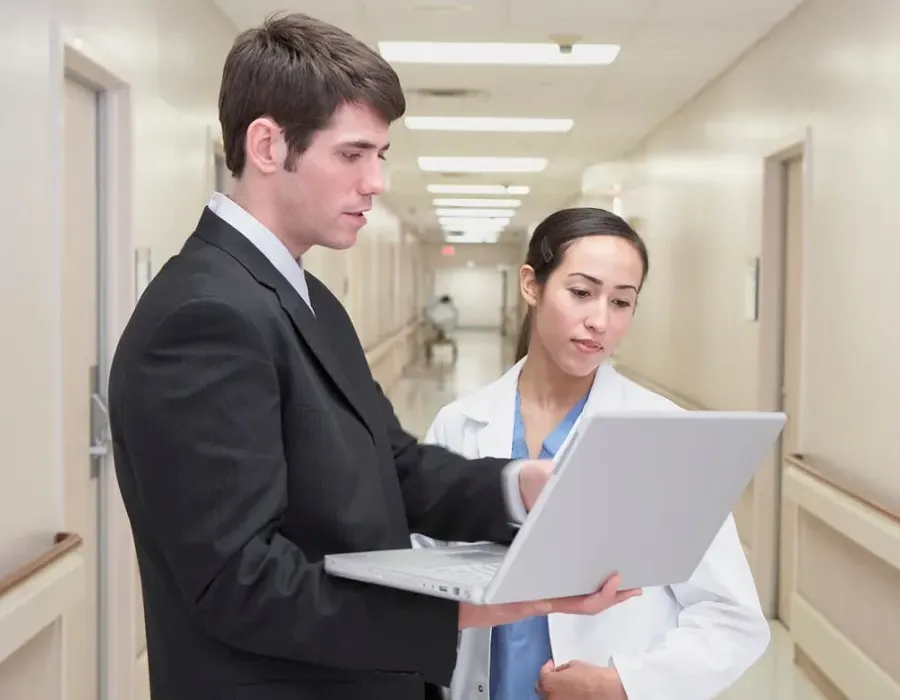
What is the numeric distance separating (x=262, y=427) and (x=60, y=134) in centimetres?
221

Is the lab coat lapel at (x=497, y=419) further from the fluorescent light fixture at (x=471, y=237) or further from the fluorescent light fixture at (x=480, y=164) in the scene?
the fluorescent light fixture at (x=471, y=237)

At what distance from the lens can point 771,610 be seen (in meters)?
5.70

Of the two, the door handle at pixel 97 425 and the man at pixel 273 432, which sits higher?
the man at pixel 273 432

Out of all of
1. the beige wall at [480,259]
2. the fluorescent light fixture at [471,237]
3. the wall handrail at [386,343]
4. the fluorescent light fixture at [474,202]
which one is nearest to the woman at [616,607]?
the wall handrail at [386,343]

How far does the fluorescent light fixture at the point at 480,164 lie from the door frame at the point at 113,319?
8.01 m

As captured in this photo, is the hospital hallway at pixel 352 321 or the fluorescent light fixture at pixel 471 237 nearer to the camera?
the hospital hallway at pixel 352 321

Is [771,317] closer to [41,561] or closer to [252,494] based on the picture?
[41,561]

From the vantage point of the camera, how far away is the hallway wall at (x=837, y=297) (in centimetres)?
389

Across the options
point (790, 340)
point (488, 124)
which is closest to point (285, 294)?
point (790, 340)

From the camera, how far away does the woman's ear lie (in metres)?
1.92

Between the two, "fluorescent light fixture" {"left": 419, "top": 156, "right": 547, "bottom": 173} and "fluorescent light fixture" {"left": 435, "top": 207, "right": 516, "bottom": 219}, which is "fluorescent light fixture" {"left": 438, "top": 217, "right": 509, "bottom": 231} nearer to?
"fluorescent light fixture" {"left": 435, "top": 207, "right": 516, "bottom": 219}

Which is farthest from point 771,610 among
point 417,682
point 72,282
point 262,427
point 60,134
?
point 262,427

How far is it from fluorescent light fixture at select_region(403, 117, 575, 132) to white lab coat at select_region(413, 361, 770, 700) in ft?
24.4

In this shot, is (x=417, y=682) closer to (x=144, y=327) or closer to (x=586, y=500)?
(x=586, y=500)
